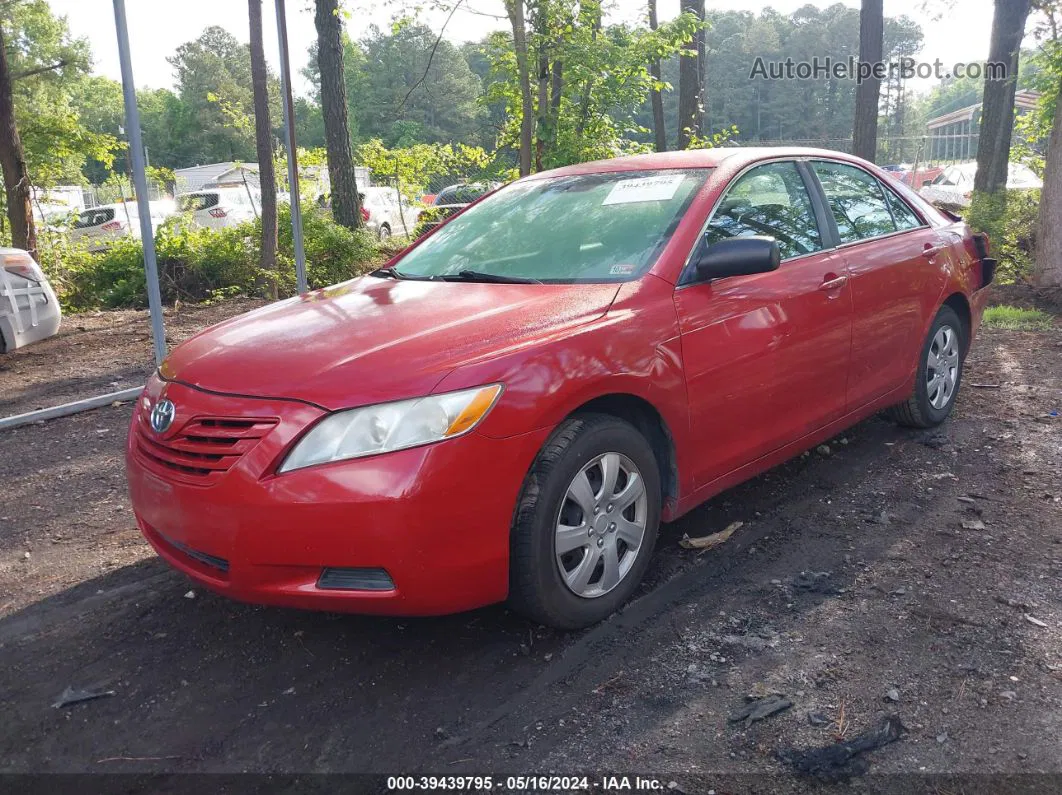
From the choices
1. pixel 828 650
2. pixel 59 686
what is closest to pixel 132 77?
pixel 59 686

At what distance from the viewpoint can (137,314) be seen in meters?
11.5

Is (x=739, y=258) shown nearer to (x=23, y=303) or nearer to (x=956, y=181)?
(x=23, y=303)

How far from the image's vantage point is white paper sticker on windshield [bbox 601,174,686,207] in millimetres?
3838

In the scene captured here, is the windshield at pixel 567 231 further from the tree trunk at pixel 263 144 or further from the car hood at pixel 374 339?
the tree trunk at pixel 263 144

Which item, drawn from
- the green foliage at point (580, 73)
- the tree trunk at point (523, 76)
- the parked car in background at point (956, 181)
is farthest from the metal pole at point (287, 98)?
the parked car in background at point (956, 181)

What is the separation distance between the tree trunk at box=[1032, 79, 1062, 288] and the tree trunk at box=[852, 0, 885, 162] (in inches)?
246

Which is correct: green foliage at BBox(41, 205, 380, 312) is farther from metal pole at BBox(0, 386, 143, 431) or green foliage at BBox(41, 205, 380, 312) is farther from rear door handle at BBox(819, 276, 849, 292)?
rear door handle at BBox(819, 276, 849, 292)

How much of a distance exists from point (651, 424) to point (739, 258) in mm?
721

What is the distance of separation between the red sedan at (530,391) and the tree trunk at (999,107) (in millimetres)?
14220

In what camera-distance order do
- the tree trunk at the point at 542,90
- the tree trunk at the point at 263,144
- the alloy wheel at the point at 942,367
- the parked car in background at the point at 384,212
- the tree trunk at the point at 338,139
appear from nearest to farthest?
the alloy wheel at the point at 942,367
the tree trunk at the point at 542,90
the tree trunk at the point at 263,144
the tree trunk at the point at 338,139
the parked car in background at the point at 384,212

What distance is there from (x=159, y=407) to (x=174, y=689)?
0.93 m

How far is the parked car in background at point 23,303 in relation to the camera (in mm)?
8141

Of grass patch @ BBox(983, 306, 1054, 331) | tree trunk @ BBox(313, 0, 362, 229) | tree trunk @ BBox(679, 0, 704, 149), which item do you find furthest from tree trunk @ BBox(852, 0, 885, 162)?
tree trunk @ BBox(313, 0, 362, 229)

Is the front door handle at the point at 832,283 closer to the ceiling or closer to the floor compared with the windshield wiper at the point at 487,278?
closer to the floor
